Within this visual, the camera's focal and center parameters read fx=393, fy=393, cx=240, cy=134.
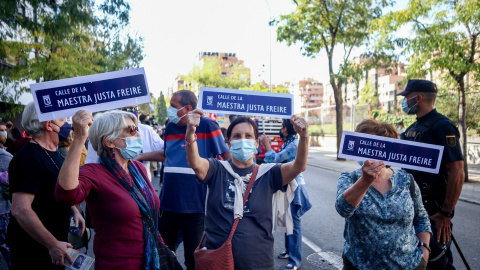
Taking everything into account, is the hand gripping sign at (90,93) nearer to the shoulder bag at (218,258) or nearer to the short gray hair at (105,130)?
the short gray hair at (105,130)

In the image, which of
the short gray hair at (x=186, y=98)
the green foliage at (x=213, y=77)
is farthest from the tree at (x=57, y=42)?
the green foliage at (x=213, y=77)

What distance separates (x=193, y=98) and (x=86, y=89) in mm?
1470

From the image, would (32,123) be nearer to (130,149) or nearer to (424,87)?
(130,149)

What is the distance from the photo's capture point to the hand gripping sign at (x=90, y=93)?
244cm

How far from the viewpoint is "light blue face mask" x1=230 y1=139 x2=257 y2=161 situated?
8.95 feet

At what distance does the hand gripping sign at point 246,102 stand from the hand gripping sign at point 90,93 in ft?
1.69

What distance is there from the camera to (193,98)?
3.88 m

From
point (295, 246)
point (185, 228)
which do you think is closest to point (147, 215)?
point (185, 228)

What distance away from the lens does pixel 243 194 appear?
260cm

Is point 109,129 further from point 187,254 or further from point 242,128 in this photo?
point 187,254

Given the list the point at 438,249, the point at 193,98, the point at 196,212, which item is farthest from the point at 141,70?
the point at 438,249

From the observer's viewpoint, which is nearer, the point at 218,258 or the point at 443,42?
the point at 218,258

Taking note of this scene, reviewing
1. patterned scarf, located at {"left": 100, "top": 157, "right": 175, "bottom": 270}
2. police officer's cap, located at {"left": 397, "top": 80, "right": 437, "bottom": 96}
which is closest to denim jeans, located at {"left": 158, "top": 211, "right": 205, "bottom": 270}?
patterned scarf, located at {"left": 100, "top": 157, "right": 175, "bottom": 270}

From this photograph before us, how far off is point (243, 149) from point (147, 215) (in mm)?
783
